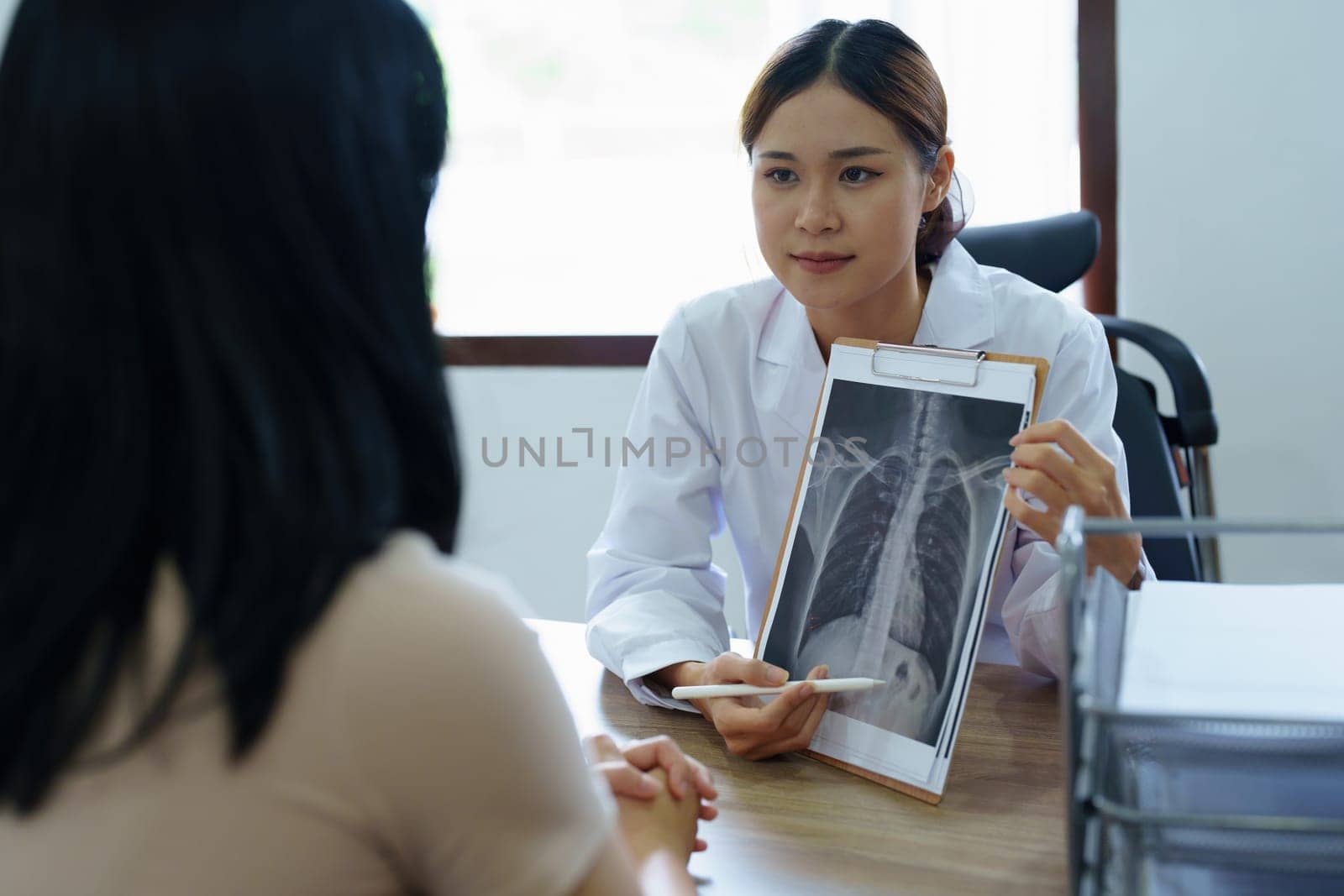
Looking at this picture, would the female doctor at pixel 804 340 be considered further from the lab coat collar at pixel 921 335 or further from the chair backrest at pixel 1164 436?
the chair backrest at pixel 1164 436

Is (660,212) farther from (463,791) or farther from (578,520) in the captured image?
(463,791)

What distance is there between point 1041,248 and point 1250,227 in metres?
0.79

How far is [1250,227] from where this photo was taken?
2.09 metres

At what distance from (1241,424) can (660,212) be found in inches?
49.1

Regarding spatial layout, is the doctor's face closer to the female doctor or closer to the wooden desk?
the female doctor

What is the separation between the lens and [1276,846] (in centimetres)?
56

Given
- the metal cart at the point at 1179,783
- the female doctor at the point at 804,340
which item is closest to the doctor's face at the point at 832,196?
the female doctor at the point at 804,340

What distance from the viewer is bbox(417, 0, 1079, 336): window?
94.7 inches

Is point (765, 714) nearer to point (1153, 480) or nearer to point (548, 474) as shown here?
point (1153, 480)

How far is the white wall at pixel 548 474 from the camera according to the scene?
2.52 meters

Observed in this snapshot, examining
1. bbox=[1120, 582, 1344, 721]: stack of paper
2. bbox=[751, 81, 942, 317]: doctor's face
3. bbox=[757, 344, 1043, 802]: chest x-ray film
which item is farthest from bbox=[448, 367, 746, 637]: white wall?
bbox=[1120, 582, 1344, 721]: stack of paper

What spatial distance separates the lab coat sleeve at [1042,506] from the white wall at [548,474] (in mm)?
1282

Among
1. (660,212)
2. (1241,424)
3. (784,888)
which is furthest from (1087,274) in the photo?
(784,888)

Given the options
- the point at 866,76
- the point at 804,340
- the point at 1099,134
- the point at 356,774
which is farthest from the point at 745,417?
the point at 1099,134
